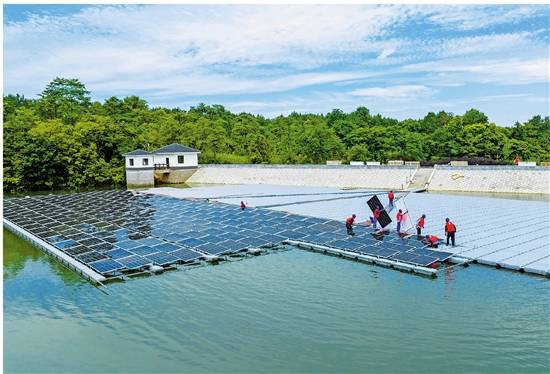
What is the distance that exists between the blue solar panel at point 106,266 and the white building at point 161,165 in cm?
3262

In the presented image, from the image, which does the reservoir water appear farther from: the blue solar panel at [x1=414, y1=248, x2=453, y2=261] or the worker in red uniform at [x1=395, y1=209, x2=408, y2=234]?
the worker in red uniform at [x1=395, y1=209, x2=408, y2=234]

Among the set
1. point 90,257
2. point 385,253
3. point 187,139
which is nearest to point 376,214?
point 385,253

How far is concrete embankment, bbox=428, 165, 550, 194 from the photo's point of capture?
36.1 metres

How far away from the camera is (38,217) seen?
2723 centimetres

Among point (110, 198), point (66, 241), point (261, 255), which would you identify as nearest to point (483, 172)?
point (261, 255)

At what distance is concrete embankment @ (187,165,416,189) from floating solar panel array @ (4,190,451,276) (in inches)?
646

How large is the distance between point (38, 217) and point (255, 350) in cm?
2136

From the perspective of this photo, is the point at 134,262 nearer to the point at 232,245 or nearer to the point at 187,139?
the point at 232,245

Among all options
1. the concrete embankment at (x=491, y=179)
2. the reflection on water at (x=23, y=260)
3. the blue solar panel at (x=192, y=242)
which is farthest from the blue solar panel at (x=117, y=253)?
the concrete embankment at (x=491, y=179)

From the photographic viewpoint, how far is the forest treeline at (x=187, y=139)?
47500 mm

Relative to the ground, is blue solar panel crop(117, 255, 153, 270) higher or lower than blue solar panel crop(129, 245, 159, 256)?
lower

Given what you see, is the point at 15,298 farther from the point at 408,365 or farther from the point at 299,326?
the point at 408,365

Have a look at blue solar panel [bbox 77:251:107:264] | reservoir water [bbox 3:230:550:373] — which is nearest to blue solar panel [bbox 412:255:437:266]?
reservoir water [bbox 3:230:550:373]

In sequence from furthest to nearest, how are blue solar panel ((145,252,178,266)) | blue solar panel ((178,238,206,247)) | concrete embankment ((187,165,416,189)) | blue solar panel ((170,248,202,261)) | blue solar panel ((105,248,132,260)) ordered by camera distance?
concrete embankment ((187,165,416,189)), blue solar panel ((178,238,206,247)), blue solar panel ((105,248,132,260)), blue solar panel ((170,248,202,261)), blue solar panel ((145,252,178,266))
